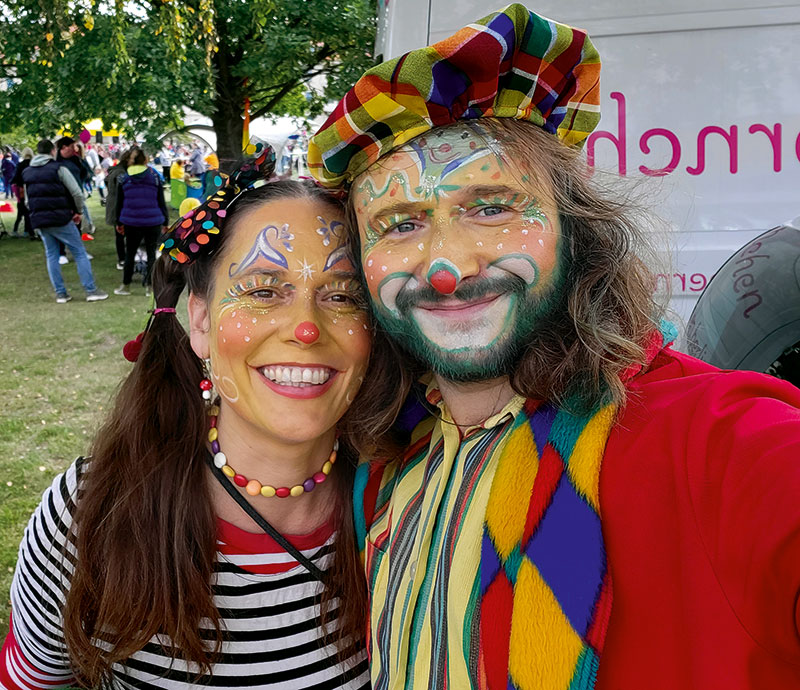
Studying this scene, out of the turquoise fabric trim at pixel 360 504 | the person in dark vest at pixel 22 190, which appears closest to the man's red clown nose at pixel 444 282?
the turquoise fabric trim at pixel 360 504

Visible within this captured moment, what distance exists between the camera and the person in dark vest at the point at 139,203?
8.71 meters

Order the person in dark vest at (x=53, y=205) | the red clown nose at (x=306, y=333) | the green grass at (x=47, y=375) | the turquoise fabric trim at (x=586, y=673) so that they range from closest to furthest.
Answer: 1. the turquoise fabric trim at (x=586, y=673)
2. the red clown nose at (x=306, y=333)
3. the green grass at (x=47, y=375)
4. the person in dark vest at (x=53, y=205)

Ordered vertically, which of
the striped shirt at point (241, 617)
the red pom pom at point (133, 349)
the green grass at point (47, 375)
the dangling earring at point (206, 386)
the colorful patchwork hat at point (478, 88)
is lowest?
the green grass at point (47, 375)

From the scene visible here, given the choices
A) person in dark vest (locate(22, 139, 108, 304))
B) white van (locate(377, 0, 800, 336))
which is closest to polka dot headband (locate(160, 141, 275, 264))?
white van (locate(377, 0, 800, 336))

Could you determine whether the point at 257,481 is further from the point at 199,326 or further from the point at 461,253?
the point at 461,253

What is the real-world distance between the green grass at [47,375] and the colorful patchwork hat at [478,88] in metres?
1.08

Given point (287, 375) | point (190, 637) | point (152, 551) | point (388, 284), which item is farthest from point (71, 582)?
point (388, 284)

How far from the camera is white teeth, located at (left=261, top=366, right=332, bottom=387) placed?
1.56 m

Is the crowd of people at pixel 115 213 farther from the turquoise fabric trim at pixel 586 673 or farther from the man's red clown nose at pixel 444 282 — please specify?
the turquoise fabric trim at pixel 586 673

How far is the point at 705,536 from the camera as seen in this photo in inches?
38.4

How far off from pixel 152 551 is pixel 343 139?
0.94 m

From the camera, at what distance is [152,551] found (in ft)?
5.30

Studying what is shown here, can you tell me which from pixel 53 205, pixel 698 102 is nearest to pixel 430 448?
pixel 698 102

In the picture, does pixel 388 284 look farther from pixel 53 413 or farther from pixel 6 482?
pixel 53 413
